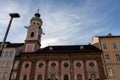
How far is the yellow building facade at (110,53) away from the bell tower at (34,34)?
60.0 ft

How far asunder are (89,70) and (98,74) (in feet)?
7.72

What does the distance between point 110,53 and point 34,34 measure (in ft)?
79.1

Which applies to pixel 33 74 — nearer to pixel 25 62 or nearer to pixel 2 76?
pixel 25 62

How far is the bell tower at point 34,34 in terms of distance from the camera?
42500 mm

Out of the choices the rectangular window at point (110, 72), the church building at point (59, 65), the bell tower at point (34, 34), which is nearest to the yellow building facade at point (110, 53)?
the rectangular window at point (110, 72)

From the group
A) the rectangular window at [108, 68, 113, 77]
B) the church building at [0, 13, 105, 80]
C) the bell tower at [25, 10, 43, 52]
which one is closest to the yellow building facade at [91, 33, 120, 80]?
the rectangular window at [108, 68, 113, 77]

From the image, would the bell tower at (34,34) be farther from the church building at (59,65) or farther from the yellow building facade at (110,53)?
the yellow building facade at (110,53)

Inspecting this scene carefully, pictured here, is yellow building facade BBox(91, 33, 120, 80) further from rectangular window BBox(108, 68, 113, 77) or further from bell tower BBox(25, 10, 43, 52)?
bell tower BBox(25, 10, 43, 52)

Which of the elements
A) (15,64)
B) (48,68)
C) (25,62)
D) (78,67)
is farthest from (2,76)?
(78,67)

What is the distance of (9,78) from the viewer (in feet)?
122

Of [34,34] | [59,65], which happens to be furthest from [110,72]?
[34,34]

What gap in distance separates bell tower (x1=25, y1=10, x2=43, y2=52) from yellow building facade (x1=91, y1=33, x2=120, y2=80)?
1828cm

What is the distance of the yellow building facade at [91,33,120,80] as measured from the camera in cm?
Result: 3375

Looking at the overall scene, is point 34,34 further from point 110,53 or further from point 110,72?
point 110,72
